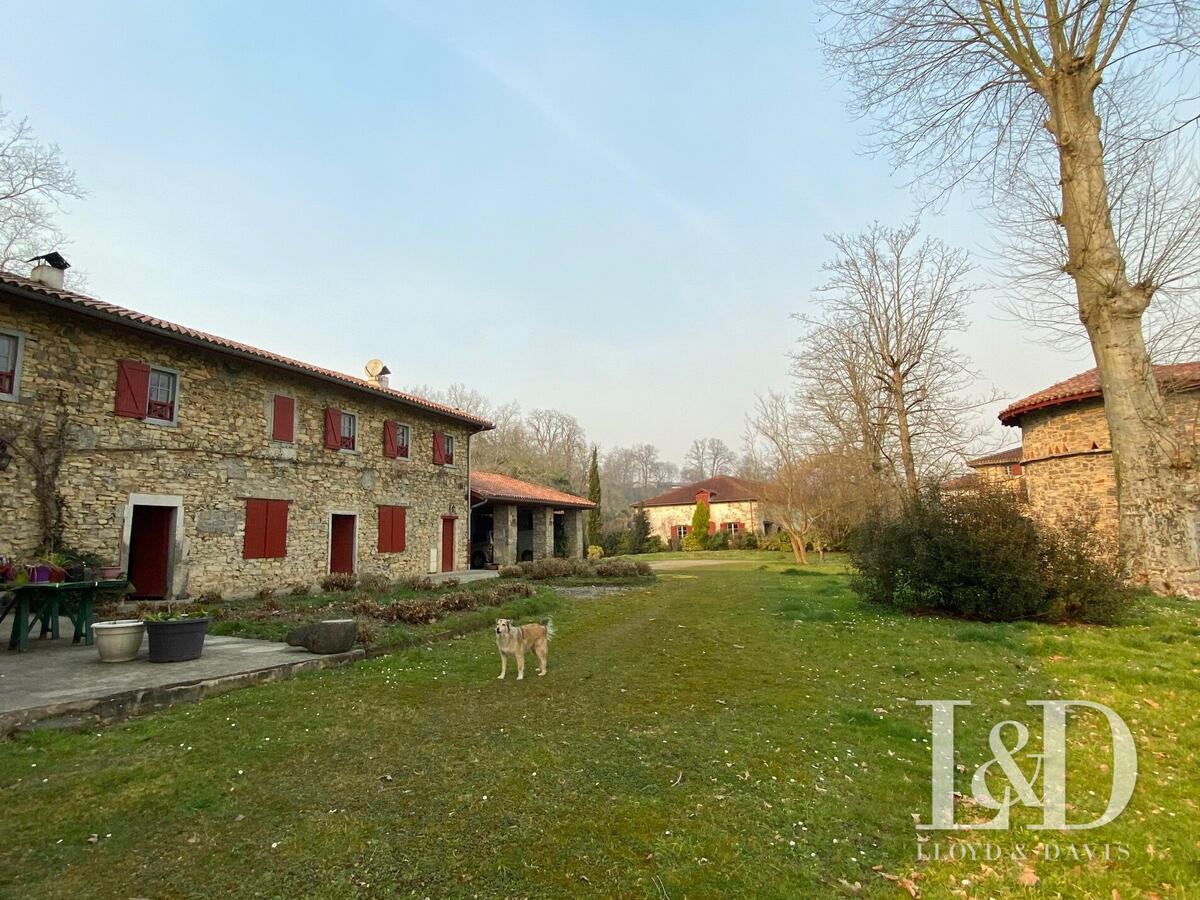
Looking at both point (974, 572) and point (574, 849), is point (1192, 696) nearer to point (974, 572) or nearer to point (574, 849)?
point (974, 572)

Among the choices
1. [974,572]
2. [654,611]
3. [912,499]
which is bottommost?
Answer: [654,611]

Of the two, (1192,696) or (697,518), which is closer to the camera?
(1192,696)

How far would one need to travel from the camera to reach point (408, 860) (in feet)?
9.16

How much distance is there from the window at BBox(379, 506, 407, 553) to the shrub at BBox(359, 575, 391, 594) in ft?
11.0

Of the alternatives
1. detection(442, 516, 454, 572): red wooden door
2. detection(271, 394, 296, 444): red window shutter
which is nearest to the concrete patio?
detection(271, 394, 296, 444): red window shutter

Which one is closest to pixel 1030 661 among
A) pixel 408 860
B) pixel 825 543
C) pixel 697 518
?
pixel 408 860

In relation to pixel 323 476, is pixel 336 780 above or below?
below

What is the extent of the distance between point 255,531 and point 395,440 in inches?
218

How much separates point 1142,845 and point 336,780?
433cm

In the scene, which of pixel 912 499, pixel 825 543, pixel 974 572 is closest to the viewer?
pixel 974 572

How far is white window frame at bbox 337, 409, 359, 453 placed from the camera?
1670 cm

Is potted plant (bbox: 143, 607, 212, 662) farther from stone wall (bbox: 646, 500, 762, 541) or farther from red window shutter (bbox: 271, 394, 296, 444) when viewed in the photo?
stone wall (bbox: 646, 500, 762, 541)

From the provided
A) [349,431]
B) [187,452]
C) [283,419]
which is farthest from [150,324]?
[349,431]

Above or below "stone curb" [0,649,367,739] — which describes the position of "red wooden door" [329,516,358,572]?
above
